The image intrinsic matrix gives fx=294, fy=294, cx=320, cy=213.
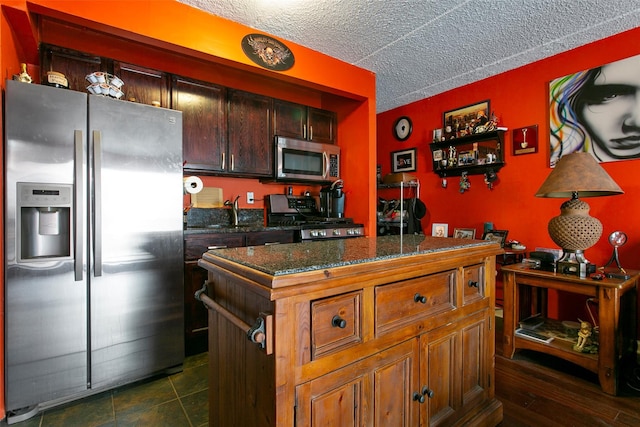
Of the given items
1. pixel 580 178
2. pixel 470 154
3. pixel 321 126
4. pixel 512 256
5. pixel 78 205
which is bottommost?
pixel 512 256

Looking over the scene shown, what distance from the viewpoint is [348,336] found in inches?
36.3

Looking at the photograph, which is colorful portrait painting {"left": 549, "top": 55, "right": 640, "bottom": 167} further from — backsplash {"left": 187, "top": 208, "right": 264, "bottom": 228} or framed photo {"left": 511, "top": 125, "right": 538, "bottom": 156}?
backsplash {"left": 187, "top": 208, "right": 264, "bottom": 228}

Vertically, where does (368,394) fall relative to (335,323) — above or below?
below

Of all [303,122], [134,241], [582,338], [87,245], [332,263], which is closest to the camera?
[332,263]

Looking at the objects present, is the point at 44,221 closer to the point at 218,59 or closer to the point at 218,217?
the point at 218,217

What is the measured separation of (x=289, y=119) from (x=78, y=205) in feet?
7.06

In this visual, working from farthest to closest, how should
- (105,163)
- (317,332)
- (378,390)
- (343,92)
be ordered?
(343,92)
(105,163)
(378,390)
(317,332)

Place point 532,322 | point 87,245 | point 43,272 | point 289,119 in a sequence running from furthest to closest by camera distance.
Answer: point 289,119, point 532,322, point 87,245, point 43,272

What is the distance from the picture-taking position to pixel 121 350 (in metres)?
1.86

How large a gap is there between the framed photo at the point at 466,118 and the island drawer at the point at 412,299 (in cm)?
270

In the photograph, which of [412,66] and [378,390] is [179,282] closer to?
[378,390]

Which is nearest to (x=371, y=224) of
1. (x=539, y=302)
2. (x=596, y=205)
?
(x=539, y=302)

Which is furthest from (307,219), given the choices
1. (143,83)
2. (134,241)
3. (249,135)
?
(143,83)

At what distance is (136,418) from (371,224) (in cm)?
253
